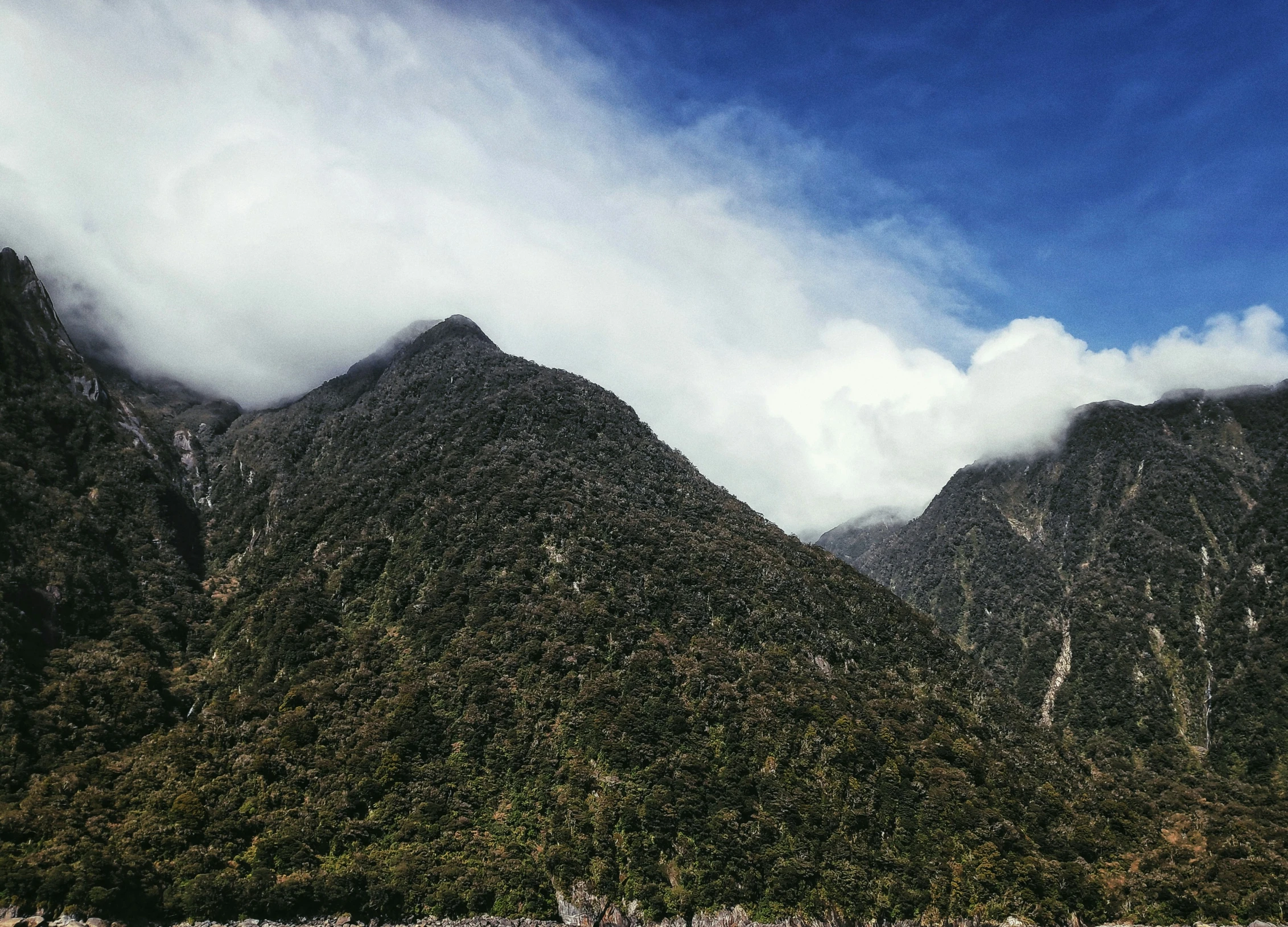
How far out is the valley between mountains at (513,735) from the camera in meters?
106

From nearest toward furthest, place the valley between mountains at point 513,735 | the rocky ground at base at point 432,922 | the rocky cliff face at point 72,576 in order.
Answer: the rocky ground at base at point 432,922 → the valley between mountains at point 513,735 → the rocky cliff face at point 72,576

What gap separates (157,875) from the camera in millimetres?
98562

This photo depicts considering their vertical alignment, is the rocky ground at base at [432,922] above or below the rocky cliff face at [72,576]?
below

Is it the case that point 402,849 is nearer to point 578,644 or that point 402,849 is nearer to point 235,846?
point 235,846

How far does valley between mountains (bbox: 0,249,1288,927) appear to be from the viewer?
10600cm

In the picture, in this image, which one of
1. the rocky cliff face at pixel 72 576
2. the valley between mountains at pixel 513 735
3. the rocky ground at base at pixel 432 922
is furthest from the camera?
the rocky cliff face at pixel 72 576

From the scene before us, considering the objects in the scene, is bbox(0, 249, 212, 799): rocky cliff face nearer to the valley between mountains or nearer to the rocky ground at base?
the valley between mountains

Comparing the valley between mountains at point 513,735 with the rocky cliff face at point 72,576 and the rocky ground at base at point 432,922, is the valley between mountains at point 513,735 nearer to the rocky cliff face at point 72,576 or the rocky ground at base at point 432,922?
the rocky cliff face at point 72,576

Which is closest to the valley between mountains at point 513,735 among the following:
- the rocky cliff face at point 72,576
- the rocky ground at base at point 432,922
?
the rocky cliff face at point 72,576

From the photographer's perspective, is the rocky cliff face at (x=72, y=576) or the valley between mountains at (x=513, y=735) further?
the rocky cliff face at (x=72, y=576)

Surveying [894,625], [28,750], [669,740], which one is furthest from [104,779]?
[894,625]

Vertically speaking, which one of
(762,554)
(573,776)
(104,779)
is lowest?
(104,779)

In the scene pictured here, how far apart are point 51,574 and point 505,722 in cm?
9508

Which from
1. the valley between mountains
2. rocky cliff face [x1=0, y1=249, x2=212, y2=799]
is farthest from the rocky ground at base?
rocky cliff face [x1=0, y1=249, x2=212, y2=799]
